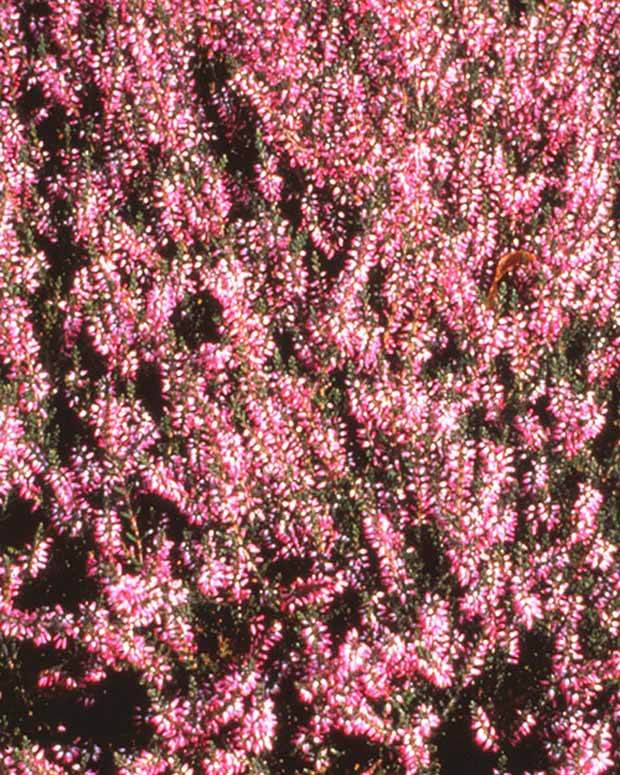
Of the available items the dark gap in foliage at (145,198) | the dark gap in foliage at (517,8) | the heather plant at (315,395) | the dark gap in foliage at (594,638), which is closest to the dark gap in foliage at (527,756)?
the heather plant at (315,395)

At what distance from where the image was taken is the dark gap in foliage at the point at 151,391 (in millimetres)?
A: 3473

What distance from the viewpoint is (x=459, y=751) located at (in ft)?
10.5

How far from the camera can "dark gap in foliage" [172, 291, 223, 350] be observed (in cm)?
349

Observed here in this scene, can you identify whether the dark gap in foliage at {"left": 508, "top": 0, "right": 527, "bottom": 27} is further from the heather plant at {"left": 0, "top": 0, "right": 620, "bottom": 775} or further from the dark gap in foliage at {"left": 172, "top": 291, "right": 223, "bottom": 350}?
the dark gap in foliage at {"left": 172, "top": 291, "right": 223, "bottom": 350}

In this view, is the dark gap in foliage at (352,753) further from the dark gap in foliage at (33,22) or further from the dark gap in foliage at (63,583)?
the dark gap in foliage at (33,22)

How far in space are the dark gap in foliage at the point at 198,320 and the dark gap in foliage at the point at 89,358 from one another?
0.31 metres

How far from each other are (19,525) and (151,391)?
0.74 m

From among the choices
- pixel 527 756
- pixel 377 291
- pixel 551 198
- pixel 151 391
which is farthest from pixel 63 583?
pixel 551 198

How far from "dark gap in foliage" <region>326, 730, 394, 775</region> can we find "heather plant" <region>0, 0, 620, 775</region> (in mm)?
10

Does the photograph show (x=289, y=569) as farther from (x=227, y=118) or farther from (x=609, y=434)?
(x=227, y=118)

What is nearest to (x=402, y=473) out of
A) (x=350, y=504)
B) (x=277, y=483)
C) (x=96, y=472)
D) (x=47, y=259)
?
(x=350, y=504)

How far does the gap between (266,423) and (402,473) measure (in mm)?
510

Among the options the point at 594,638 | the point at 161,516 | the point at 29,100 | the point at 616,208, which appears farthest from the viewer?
the point at 29,100

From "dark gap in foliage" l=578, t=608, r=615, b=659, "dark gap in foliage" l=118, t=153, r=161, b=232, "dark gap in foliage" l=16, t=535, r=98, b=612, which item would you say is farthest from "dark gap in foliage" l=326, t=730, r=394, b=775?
"dark gap in foliage" l=118, t=153, r=161, b=232
